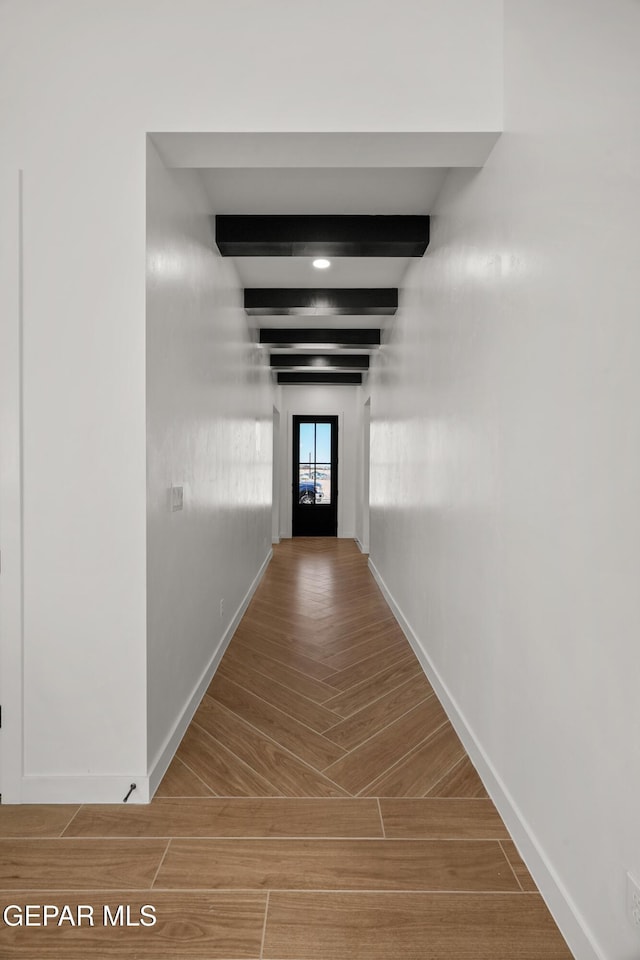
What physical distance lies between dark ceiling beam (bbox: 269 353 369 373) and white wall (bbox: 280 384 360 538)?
167 centimetres

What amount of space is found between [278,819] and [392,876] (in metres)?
0.45

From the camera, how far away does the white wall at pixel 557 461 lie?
1.20 m

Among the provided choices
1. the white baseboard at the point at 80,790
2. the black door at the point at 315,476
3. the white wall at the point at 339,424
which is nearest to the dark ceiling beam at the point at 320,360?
the white wall at the point at 339,424

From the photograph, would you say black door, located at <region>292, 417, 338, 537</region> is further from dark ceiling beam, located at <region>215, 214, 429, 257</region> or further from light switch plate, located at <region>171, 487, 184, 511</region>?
light switch plate, located at <region>171, 487, 184, 511</region>

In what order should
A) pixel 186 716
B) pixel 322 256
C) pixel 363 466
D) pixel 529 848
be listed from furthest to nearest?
pixel 363 466, pixel 322 256, pixel 186 716, pixel 529 848

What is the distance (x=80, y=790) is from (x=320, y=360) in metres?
5.75

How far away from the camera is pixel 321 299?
182 inches

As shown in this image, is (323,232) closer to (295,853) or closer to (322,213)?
(322,213)

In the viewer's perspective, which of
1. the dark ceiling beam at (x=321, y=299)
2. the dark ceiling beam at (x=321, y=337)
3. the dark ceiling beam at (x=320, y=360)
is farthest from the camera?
the dark ceiling beam at (x=320, y=360)

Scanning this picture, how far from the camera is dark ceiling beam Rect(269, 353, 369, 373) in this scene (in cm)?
691

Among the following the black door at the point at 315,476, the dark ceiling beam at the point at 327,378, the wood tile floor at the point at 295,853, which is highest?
the dark ceiling beam at the point at 327,378

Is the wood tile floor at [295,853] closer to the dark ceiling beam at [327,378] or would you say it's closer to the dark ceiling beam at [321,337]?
the dark ceiling beam at [321,337]

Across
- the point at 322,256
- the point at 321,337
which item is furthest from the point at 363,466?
the point at 322,256

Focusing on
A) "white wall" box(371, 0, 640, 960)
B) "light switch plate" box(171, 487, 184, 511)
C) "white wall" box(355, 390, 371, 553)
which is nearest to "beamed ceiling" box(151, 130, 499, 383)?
"white wall" box(371, 0, 640, 960)
